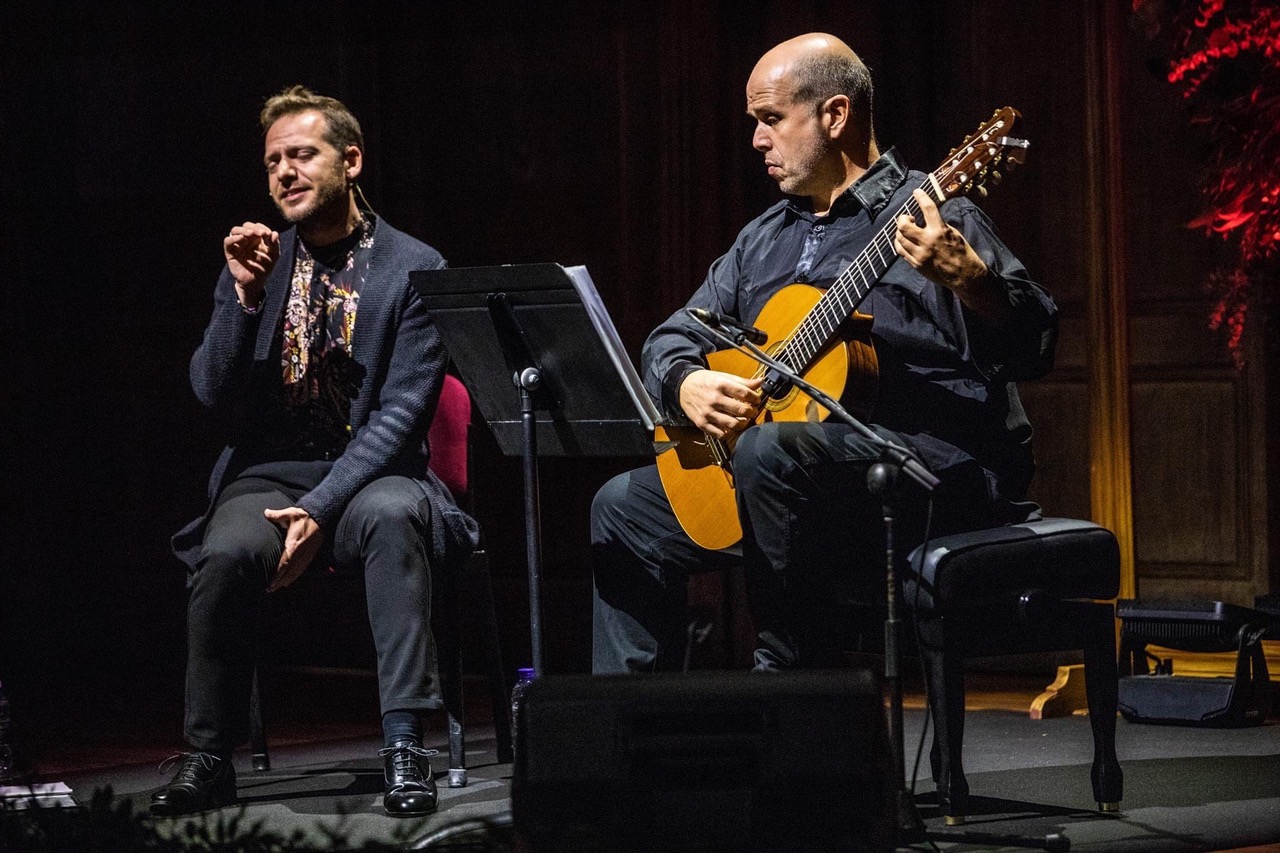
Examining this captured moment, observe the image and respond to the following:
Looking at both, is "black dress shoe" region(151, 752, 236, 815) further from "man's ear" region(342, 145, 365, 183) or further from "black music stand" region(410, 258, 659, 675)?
"man's ear" region(342, 145, 365, 183)

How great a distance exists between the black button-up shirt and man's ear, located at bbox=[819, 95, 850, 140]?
0.40ft

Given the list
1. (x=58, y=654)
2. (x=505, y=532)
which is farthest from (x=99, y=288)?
(x=505, y=532)

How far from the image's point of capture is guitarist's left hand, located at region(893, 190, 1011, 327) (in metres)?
2.93

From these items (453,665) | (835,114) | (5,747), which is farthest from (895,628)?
(5,747)

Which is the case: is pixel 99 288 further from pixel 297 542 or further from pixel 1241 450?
pixel 1241 450

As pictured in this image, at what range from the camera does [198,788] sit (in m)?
3.34

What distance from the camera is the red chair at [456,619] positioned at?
380 cm

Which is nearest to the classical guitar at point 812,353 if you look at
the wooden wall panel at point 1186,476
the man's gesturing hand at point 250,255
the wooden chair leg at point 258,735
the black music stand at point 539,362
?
the black music stand at point 539,362

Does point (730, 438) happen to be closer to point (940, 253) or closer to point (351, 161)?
point (940, 253)

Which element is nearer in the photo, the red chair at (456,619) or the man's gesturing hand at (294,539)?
the man's gesturing hand at (294,539)

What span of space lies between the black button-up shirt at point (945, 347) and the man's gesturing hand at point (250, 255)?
88 centimetres

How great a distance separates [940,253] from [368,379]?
1.40 meters

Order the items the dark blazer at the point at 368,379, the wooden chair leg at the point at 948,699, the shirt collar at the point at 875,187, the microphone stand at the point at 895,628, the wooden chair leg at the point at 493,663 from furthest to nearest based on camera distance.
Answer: the wooden chair leg at the point at 493,663 < the dark blazer at the point at 368,379 < the shirt collar at the point at 875,187 < the wooden chair leg at the point at 948,699 < the microphone stand at the point at 895,628

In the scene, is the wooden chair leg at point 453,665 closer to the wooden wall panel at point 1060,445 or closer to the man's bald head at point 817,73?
the man's bald head at point 817,73
